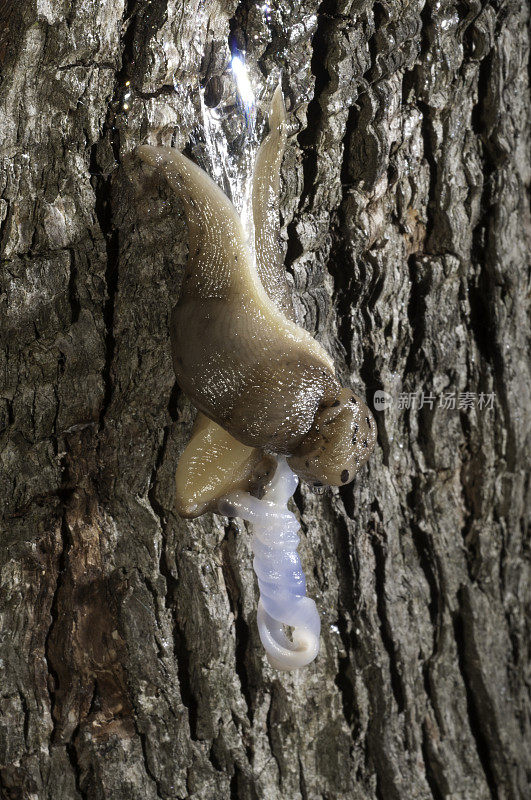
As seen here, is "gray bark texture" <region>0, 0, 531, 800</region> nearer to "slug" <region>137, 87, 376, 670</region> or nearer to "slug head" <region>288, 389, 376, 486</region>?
"slug" <region>137, 87, 376, 670</region>

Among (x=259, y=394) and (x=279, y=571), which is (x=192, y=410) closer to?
(x=259, y=394)

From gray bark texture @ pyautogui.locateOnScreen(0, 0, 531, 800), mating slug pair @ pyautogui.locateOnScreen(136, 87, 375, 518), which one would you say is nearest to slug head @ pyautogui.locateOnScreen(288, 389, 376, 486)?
mating slug pair @ pyautogui.locateOnScreen(136, 87, 375, 518)

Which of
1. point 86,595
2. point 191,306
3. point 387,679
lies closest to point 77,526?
point 86,595

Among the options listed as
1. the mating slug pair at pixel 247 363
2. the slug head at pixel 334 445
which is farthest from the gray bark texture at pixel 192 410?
the slug head at pixel 334 445

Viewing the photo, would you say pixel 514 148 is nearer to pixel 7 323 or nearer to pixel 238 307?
pixel 238 307

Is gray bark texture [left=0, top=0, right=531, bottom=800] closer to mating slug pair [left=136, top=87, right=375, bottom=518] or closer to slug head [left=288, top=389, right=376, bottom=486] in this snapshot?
mating slug pair [left=136, top=87, right=375, bottom=518]

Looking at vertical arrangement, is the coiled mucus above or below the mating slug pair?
below
